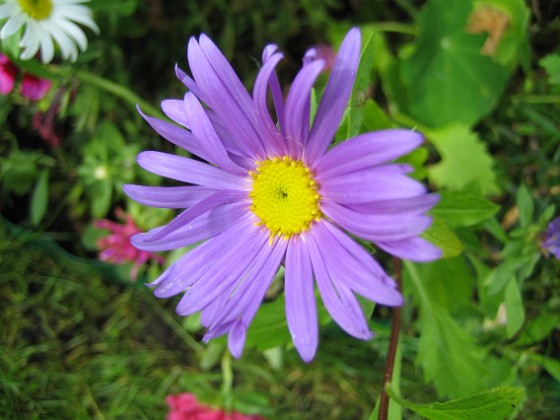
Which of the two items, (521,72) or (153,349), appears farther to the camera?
(153,349)

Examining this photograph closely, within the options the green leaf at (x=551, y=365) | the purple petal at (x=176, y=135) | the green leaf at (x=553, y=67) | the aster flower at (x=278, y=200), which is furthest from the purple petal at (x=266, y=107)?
the green leaf at (x=551, y=365)

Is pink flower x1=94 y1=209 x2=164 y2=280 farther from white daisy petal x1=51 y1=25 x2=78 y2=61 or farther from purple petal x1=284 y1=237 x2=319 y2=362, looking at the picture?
purple petal x1=284 y1=237 x2=319 y2=362

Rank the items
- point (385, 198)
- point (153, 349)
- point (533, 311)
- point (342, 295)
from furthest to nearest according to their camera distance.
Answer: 1. point (153, 349)
2. point (533, 311)
3. point (342, 295)
4. point (385, 198)

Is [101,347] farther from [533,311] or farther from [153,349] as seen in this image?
[533,311]

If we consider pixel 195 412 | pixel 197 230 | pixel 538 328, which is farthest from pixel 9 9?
pixel 538 328

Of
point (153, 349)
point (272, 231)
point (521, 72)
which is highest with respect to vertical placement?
point (272, 231)

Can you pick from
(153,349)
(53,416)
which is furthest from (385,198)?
(53,416)

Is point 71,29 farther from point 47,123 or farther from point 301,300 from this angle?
point 301,300
